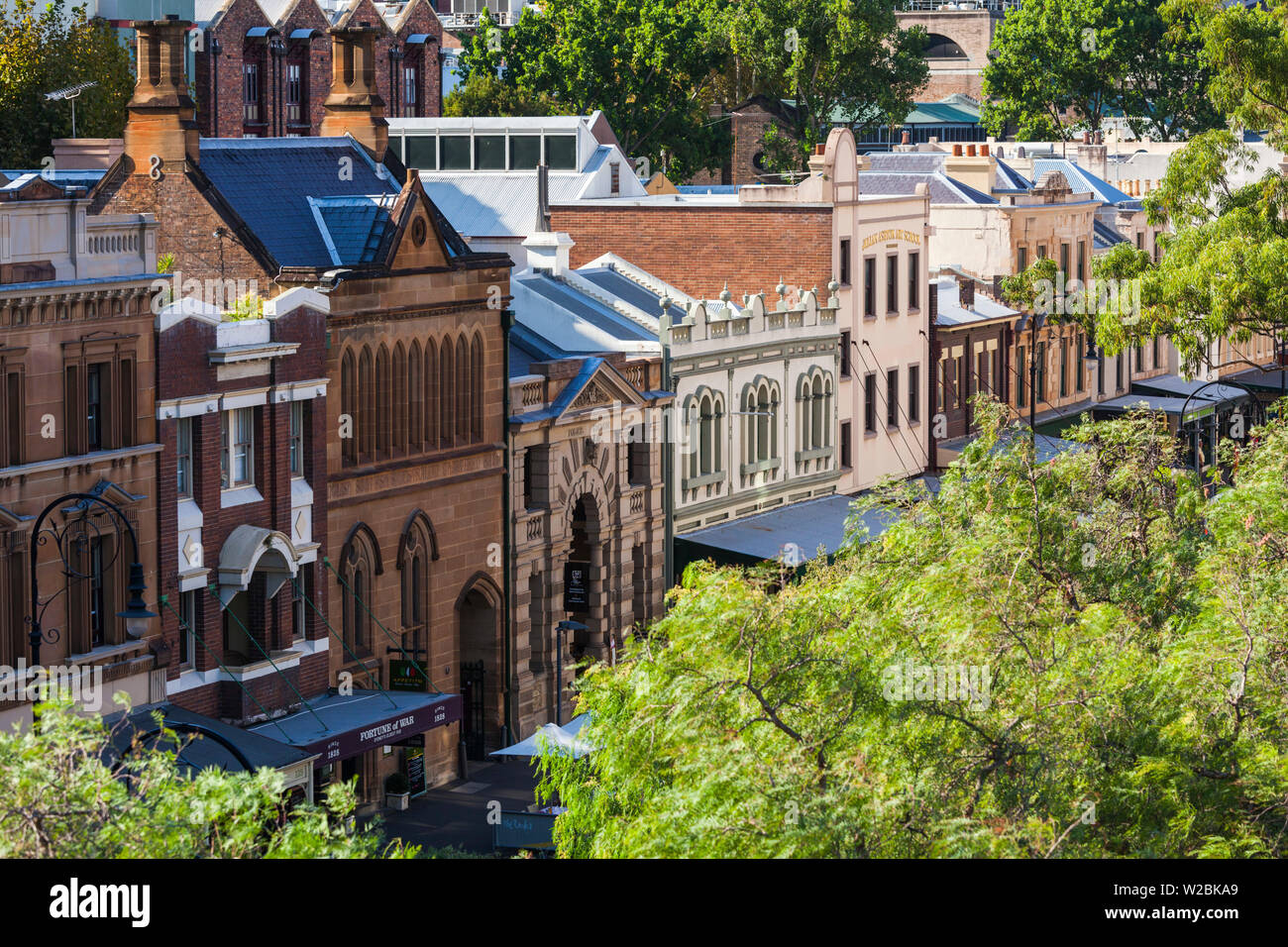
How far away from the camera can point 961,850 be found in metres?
19.4

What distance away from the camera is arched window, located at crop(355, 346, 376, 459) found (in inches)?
1736

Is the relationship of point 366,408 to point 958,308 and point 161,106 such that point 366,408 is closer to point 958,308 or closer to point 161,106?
point 161,106

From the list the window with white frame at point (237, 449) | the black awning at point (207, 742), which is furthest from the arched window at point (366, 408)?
the black awning at point (207, 742)

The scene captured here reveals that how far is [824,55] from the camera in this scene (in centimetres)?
12012

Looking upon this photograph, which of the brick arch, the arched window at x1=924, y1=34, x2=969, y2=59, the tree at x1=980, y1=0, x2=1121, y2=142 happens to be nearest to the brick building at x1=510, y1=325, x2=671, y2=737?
the brick arch

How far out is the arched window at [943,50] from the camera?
177 meters

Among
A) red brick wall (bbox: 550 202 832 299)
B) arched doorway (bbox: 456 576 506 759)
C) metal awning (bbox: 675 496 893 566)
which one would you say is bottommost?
arched doorway (bbox: 456 576 506 759)

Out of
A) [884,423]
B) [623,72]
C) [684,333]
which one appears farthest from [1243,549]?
[623,72]

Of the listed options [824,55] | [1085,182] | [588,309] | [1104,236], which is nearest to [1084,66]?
[824,55]

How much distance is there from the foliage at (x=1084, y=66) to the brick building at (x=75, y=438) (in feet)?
346

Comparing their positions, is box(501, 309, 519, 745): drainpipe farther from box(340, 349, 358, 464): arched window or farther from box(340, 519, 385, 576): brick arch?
box(340, 349, 358, 464): arched window

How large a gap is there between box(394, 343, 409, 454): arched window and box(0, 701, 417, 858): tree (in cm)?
2616

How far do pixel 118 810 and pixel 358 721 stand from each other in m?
23.8
